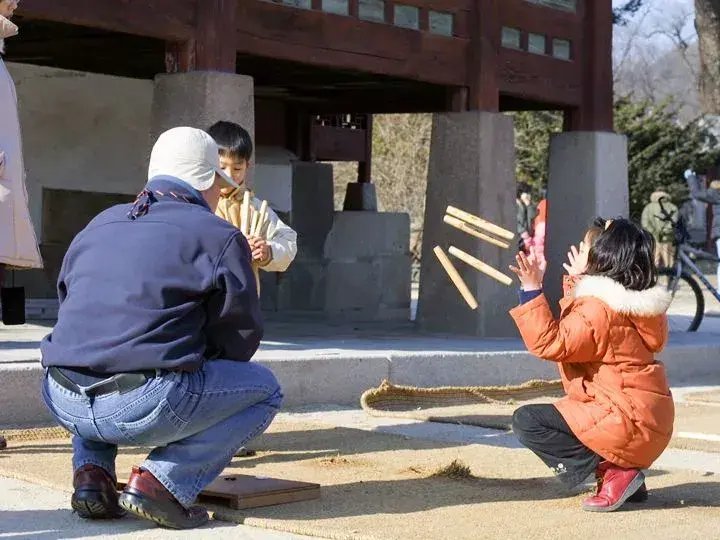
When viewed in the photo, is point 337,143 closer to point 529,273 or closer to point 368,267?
point 368,267

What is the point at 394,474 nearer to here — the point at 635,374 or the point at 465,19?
the point at 635,374

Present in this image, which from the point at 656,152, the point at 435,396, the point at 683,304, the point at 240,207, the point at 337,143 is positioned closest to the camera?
the point at 240,207

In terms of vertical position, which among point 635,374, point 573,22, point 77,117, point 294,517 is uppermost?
point 573,22

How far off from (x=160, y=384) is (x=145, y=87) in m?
8.50

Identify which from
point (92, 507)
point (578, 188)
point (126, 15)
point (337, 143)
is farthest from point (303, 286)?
point (92, 507)

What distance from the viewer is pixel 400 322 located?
43.0ft

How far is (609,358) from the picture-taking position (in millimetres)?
5117

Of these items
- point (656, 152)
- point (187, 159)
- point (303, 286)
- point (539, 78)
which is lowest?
point (303, 286)

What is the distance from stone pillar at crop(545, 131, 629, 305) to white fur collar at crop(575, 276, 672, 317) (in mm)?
7041

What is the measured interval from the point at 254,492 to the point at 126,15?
177 inches

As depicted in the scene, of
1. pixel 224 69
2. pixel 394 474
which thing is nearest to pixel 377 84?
pixel 224 69

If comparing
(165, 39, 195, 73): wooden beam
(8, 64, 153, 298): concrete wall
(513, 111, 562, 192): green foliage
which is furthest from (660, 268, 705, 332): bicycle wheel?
(513, 111, 562, 192): green foliage

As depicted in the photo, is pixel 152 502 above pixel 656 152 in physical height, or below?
below

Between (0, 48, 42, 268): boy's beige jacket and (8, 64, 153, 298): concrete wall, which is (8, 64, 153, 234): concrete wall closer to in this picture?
(8, 64, 153, 298): concrete wall
